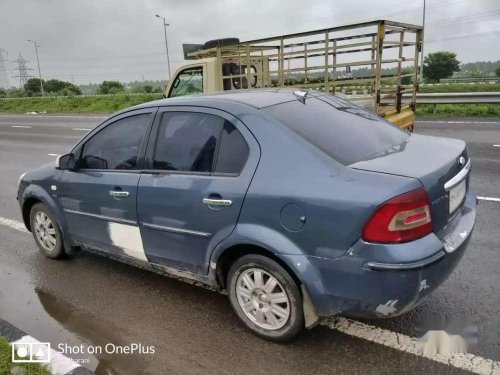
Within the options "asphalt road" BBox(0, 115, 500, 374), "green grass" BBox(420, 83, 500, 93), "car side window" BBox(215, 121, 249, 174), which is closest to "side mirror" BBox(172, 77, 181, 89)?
"asphalt road" BBox(0, 115, 500, 374)

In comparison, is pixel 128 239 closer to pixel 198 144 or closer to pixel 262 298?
pixel 198 144

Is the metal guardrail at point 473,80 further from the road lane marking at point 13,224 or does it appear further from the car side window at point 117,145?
the car side window at point 117,145

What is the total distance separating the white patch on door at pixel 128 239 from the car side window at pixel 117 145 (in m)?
0.50

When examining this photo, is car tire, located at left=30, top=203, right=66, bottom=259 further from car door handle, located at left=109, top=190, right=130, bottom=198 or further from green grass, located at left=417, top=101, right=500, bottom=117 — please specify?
green grass, located at left=417, top=101, right=500, bottom=117

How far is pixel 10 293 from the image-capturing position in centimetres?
407

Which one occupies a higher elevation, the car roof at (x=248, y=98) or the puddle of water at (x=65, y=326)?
the car roof at (x=248, y=98)

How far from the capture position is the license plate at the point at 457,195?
113 inches

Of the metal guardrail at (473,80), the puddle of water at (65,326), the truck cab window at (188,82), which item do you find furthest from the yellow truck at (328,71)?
the metal guardrail at (473,80)

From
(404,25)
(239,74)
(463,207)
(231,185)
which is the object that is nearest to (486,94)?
(404,25)

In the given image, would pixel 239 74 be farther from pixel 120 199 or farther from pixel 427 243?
pixel 427 243

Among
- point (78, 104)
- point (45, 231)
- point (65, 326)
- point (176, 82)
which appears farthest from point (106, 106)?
point (65, 326)

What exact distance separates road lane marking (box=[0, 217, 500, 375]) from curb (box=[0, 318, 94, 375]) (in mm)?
1667

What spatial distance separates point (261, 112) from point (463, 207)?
1.57 metres

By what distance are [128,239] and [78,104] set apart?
105ft
